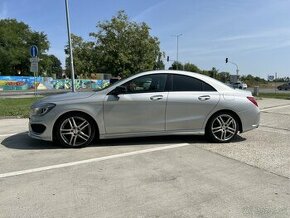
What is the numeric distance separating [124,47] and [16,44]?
172 feet

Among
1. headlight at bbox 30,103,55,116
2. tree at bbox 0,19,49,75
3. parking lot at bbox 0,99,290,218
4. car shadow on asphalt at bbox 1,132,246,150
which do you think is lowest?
parking lot at bbox 0,99,290,218

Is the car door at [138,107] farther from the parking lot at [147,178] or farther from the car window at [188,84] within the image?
the parking lot at [147,178]

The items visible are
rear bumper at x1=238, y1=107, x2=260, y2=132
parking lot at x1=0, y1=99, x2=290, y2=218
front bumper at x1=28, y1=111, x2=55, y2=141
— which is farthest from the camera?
rear bumper at x1=238, y1=107, x2=260, y2=132

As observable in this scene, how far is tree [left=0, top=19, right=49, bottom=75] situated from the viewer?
7518cm

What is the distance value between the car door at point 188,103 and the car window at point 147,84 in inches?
7.9

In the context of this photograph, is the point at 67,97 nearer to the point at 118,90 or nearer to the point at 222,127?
the point at 118,90

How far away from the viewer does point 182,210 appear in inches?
160

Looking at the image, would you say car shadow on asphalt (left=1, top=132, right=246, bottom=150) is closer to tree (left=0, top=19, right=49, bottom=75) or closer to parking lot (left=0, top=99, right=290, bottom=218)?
parking lot (left=0, top=99, right=290, bottom=218)

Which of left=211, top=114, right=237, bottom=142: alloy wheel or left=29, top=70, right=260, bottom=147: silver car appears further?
left=211, top=114, right=237, bottom=142: alloy wheel

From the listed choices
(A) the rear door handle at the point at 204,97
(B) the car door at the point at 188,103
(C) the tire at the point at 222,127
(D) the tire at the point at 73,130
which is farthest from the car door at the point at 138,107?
(C) the tire at the point at 222,127

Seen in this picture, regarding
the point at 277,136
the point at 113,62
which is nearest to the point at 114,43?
the point at 113,62

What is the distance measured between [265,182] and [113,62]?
91.7ft

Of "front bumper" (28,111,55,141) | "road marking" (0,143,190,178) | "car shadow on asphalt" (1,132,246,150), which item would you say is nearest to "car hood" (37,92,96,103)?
"front bumper" (28,111,55,141)

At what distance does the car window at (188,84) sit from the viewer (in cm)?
741
